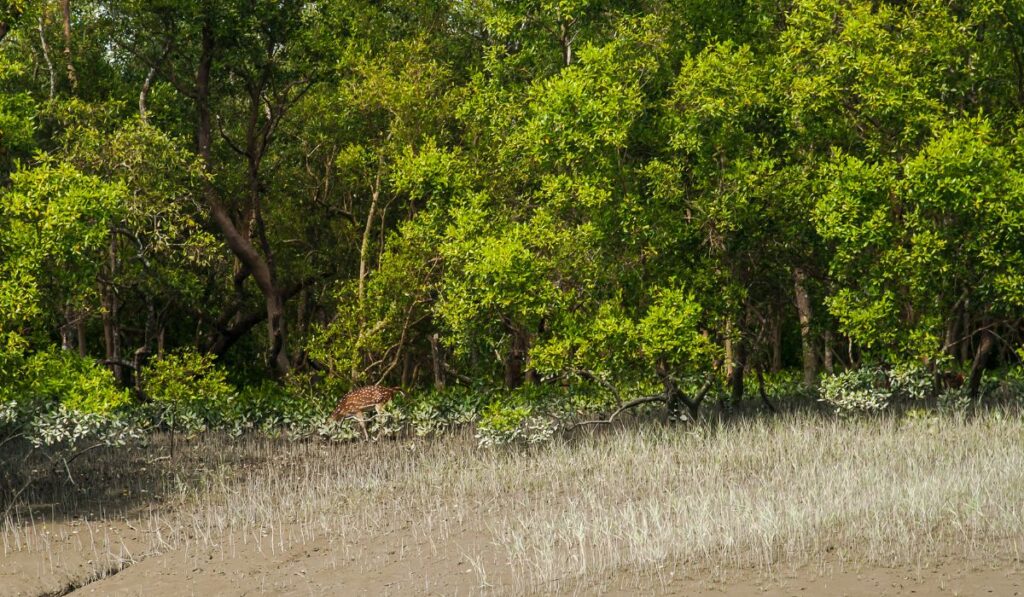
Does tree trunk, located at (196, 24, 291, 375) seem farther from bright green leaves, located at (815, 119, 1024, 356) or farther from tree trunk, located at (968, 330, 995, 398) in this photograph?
tree trunk, located at (968, 330, 995, 398)

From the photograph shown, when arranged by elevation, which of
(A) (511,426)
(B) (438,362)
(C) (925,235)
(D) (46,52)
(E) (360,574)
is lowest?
(E) (360,574)

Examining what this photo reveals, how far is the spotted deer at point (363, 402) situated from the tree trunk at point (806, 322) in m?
7.33

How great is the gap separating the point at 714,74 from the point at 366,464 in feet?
26.2

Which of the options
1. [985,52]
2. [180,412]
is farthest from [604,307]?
[180,412]

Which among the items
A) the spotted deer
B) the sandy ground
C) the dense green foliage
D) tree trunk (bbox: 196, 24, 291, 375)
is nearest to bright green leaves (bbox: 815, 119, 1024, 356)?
the dense green foliage

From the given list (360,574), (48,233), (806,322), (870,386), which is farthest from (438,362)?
(360,574)

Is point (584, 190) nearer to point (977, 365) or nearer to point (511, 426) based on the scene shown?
point (511, 426)

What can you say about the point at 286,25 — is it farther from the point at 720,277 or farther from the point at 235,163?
the point at 720,277

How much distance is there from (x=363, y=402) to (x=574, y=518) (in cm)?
885

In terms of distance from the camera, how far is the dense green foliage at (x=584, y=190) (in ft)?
53.9

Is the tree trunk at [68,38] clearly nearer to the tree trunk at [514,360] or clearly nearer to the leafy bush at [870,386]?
the tree trunk at [514,360]

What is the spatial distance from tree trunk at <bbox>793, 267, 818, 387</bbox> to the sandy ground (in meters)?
9.55

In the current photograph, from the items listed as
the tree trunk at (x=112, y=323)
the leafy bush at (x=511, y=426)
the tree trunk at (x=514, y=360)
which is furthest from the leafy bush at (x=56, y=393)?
the tree trunk at (x=514, y=360)

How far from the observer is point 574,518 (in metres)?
13.1
